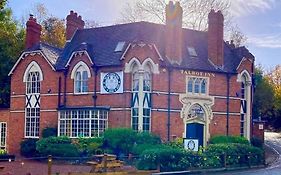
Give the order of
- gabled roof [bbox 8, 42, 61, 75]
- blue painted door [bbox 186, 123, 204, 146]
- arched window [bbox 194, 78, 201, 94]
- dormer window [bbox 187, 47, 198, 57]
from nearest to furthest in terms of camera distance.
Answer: blue painted door [bbox 186, 123, 204, 146] < arched window [bbox 194, 78, 201, 94] < dormer window [bbox 187, 47, 198, 57] < gabled roof [bbox 8, 42, 61, 75]

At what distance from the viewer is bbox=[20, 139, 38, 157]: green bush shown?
41.5m

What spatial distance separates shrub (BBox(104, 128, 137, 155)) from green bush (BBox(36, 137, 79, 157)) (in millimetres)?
2546

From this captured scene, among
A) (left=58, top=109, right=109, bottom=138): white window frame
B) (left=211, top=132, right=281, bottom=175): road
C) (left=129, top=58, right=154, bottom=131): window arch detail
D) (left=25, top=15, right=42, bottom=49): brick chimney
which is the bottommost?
(left=211, top=132, right=281, bottom=175): road

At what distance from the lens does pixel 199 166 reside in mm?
30922

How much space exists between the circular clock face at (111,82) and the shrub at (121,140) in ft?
13.3

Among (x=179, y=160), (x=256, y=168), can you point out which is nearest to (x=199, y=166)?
(x=179, y=160)

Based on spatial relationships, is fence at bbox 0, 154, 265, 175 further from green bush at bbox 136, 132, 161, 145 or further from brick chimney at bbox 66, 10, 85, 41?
brick chimney at bbox 66, 10, 85, 41

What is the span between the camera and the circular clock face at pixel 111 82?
129 feet

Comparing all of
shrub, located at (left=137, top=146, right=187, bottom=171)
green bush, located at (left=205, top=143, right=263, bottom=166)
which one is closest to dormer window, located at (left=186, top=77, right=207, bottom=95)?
green bush, located at (left=205, top=143, right=263, bottom=166)

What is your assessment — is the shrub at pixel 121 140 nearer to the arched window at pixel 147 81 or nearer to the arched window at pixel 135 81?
the arched window at pixel 135 81

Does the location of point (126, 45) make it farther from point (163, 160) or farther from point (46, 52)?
point (163, 160)

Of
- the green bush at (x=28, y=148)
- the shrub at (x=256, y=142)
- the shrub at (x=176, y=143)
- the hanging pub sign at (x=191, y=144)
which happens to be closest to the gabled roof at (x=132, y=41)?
the shrub at (x=176, y=143)

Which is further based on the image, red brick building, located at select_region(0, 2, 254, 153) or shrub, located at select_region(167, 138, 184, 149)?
red brick building, located at select_region(0, 2, 254, 153)

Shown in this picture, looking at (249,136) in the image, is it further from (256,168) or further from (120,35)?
(120,35)
